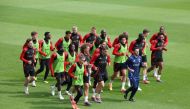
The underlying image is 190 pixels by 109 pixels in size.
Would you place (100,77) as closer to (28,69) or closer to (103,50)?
(103,50)

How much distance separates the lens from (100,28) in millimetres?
37844

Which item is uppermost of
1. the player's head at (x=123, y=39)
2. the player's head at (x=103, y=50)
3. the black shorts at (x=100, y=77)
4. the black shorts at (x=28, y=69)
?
the player's head at (x=123, y=39)

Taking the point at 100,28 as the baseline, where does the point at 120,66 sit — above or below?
below

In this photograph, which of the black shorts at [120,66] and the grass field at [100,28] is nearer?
the grass field at [100,28]

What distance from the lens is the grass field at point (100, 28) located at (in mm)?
20562

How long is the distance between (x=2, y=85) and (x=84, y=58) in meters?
5.04

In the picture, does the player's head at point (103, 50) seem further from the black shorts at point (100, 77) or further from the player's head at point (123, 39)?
the player's head at point (123, 39)

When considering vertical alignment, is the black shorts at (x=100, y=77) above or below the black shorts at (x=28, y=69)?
below

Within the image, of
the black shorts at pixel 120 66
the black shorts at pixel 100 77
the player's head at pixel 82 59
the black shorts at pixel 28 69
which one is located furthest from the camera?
the black shorts at pixel 120 66

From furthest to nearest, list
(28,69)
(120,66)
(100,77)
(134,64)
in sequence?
1. (120,66)
2. (28,69)
3. (134,64)
4. (100,77)

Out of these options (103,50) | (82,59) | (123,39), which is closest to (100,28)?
(123,39)

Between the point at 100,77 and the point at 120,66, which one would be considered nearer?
the point at 100,77

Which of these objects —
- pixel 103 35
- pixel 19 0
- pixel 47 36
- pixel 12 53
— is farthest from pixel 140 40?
pixel 19 0

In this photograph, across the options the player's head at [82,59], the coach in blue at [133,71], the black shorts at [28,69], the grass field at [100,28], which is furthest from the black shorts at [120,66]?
the black shorts at [28,69]
